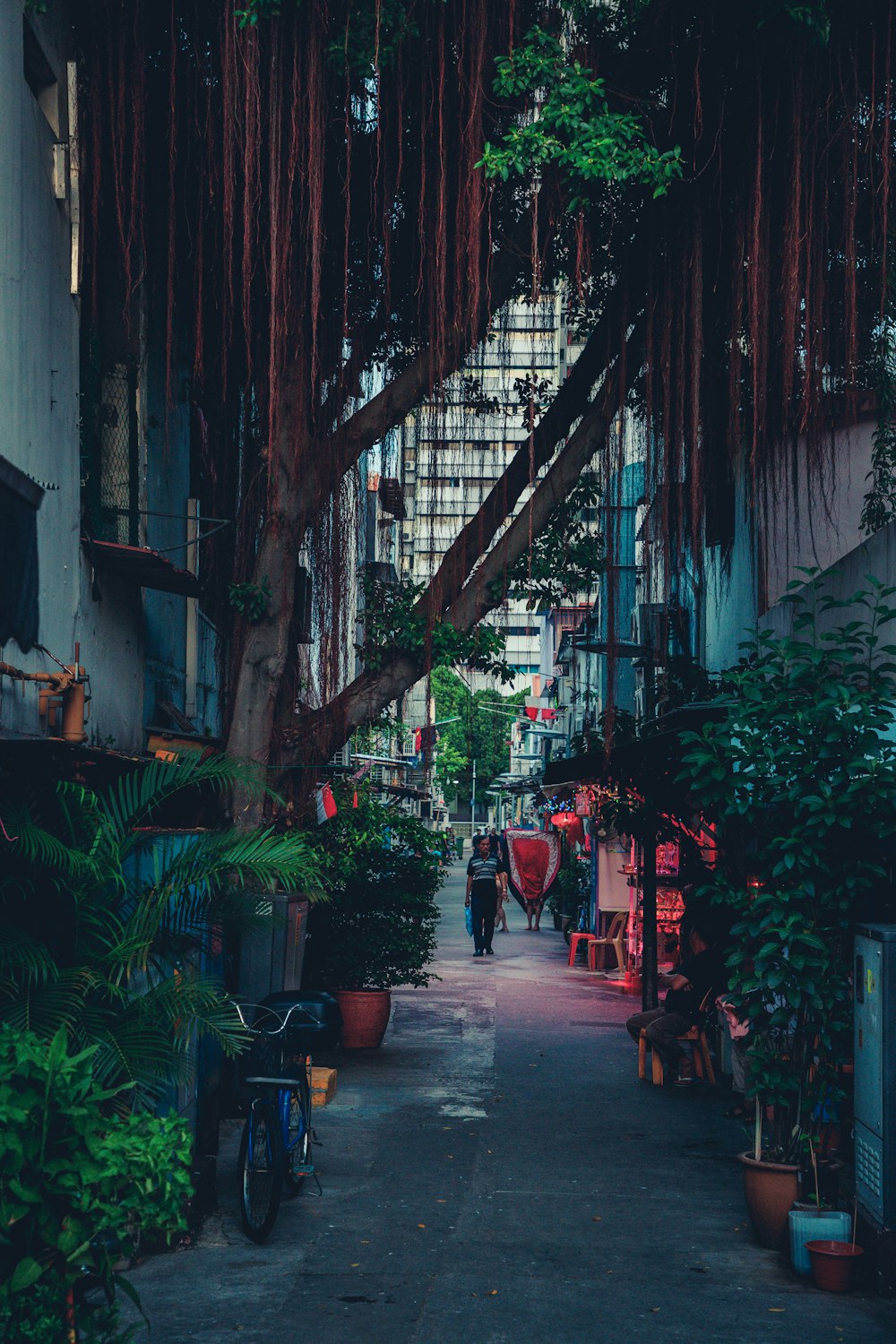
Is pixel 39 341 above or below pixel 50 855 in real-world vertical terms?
above

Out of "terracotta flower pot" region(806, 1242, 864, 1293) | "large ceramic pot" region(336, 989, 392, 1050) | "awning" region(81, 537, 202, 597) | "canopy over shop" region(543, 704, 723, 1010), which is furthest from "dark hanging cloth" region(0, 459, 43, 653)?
"large ceramic pot" region(336, 989, 392, 1050)

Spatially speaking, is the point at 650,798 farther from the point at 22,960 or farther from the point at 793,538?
the point at 22,960

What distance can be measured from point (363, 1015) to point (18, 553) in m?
7.90

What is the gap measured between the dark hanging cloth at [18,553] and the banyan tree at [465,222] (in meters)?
2.25

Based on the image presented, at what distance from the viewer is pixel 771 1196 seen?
25.5ft

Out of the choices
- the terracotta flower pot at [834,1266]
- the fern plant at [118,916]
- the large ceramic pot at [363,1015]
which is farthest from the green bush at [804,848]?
the large ceramic pot at [363,1015]

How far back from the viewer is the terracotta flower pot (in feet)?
23.2

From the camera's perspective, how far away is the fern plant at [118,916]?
6293 mm

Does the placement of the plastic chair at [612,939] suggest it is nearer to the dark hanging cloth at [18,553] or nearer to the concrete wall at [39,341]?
the concrete wall at [39,341]

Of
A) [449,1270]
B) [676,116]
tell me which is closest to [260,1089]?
[449,1270]

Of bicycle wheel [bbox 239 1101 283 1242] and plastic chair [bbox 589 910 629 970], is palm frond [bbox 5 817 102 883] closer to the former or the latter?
bicycle wheel [bbox 239 1101 283 1242]

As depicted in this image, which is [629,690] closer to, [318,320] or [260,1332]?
[318,320]

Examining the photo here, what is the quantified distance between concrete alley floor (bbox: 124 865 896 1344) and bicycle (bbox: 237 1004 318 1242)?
19 cm

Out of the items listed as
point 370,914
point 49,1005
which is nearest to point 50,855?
point 49,1005
